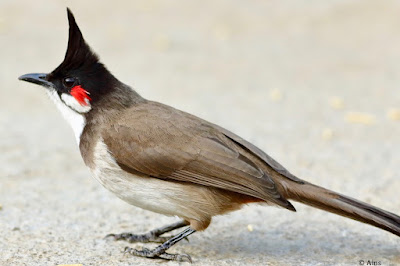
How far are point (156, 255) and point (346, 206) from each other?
108cm

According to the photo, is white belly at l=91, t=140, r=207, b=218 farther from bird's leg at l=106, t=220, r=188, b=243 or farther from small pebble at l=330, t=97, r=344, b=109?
small pebble at l=330, t=97, r=344, b=109

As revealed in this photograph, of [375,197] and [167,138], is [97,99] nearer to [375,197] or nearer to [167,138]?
[167,138]

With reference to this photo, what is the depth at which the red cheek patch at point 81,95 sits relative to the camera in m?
4.09

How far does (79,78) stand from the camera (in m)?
4.11

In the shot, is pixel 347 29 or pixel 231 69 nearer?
pixel 231 69

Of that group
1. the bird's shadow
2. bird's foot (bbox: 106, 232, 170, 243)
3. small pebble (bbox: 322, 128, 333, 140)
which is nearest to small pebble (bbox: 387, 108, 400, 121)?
small pebble (bbox: 322, 128, 333, 140)

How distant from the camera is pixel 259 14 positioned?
11953 millimetres

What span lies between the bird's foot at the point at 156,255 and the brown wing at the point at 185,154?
44 cm

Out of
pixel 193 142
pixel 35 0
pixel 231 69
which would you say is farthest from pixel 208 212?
pixel 35 0

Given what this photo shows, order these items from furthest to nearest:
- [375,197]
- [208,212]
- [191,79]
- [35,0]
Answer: [35,0] → [191,79] → [375,197] → [208,212]

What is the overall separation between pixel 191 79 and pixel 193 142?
523cm

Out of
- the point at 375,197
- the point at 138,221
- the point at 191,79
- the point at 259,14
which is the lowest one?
the point at 138,221

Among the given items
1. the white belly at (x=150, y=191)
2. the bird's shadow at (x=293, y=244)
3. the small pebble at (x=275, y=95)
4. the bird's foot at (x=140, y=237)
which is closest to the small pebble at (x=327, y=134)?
the small pebble at (x=275, y=95)

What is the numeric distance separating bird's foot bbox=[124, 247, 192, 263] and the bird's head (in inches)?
34.4
